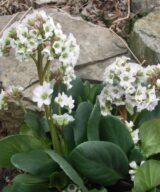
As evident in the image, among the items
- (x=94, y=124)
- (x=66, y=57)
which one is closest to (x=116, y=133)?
(x=94, y=124)

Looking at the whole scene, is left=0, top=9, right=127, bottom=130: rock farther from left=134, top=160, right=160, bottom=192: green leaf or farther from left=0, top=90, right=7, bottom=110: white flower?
left=134, top=160, right=160, bottom=192: green leaf

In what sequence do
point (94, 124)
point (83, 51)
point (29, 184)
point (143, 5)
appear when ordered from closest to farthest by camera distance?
point (94, 124), point (29, 184), point (83, 51), point (143, 5)

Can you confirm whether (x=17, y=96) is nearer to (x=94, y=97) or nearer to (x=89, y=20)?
(x=94, y=97)

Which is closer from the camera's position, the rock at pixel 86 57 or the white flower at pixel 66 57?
the white flower at pixel 66 57

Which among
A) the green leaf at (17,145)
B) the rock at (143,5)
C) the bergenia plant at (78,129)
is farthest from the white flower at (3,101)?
the rock at (143,5)

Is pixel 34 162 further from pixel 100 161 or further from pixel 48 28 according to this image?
pixel 48 28

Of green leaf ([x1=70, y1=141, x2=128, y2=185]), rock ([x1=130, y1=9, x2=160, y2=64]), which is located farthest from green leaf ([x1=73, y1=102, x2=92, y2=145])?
rock ([x1=130, y1=9, x2=160, y2=64])

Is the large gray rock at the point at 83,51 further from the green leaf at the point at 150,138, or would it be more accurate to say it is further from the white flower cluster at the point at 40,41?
the white flower cluster at the point at 40,41
